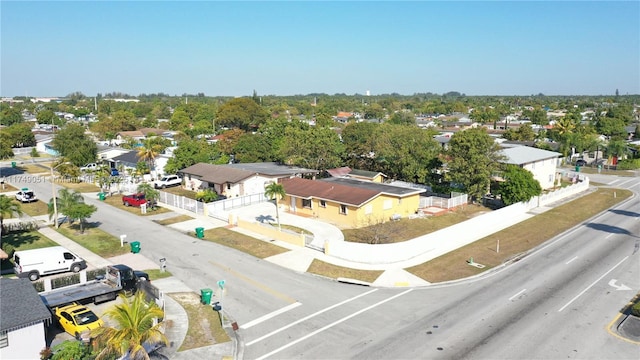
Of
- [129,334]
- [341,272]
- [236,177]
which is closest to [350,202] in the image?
[341,272]

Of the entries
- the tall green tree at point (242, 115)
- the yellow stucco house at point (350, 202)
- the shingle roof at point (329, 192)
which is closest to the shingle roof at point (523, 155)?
the yellow stucco house at point (350, 202)

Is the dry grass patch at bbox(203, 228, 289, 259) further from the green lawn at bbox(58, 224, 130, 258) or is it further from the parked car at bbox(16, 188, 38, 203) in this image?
the parked car at bbox(16, 188, 38, 203)

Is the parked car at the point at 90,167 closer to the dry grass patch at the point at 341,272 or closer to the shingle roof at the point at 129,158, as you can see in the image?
the shingle roof at the point at 129,158

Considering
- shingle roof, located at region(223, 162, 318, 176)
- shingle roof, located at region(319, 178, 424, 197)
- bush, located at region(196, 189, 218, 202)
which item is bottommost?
bush, located at region(196, 189, 218, 202)

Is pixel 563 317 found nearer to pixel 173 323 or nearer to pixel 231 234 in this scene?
pixel 173 323

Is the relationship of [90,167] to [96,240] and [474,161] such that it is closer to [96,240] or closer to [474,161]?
[96,240]

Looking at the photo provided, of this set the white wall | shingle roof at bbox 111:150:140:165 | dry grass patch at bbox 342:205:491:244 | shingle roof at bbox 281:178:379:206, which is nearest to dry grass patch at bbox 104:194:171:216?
shingle roof at bbox 281:178:379:206
